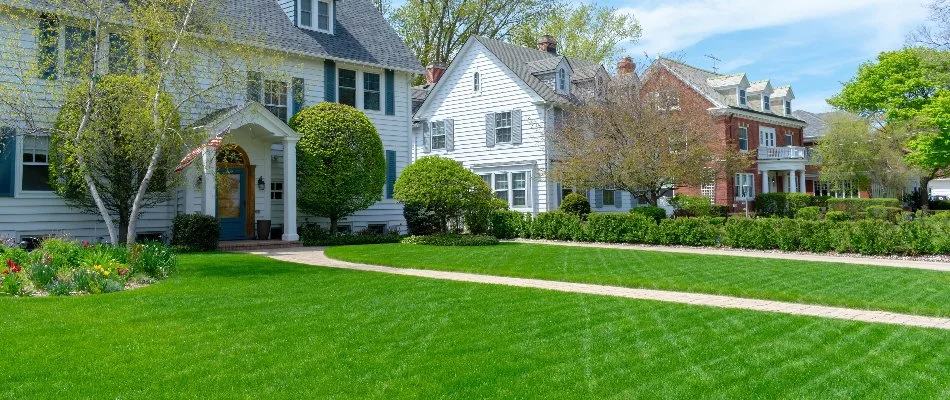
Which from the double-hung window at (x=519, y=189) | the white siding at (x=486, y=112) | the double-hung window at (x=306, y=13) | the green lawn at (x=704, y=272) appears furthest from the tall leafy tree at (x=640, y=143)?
the double-hung window at (x=306, y=13)

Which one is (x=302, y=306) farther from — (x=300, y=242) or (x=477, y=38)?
(x=477, y=38)

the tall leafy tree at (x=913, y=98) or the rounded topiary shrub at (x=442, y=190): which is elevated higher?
the tall leafy tree at (x=913, y=98)

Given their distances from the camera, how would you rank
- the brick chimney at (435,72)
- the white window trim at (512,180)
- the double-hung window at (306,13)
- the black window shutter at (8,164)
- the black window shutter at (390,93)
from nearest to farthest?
1. the black window shutter at (8,164)
2. the double-hung window at (306,13)
3. the black window shutter at (390,93)
4. the white window trim at (512,180)
5. the brick chimney at (435,72)

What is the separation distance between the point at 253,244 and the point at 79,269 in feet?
23.9

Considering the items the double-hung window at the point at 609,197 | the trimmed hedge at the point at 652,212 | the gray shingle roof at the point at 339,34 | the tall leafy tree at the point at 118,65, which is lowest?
the trimmed hedge at the point at 652,212

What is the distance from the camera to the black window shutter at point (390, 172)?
20.6m

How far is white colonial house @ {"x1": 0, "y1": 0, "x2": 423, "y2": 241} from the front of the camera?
567 inches

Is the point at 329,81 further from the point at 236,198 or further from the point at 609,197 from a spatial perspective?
the point at 609,197

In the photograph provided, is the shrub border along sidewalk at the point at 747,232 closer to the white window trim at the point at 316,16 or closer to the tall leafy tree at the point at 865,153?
the white window trim at the point at 316,16

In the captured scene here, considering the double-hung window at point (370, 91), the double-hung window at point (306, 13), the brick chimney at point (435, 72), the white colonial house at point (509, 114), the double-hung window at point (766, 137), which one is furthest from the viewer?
the double-hung window at point (766, 137)

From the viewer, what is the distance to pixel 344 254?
14.5m

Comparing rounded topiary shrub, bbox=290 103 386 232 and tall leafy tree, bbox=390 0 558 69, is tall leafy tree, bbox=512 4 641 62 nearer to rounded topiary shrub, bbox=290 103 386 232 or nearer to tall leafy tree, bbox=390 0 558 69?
tall leafy tree, bbox=390 0 558 69

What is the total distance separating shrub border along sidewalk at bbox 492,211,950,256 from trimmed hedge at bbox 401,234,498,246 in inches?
93.7

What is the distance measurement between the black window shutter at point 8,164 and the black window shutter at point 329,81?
25.1 ft
